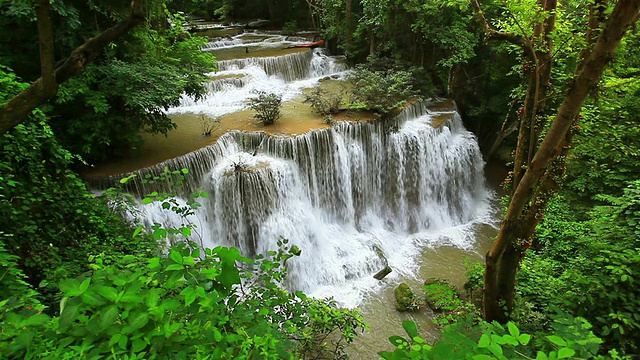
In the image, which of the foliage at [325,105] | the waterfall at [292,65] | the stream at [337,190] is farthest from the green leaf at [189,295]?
the waterfall at [292,65]

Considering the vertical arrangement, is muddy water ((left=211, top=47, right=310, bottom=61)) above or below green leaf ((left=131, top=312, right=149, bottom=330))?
above

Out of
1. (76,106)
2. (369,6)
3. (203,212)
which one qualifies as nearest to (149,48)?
(76,106)

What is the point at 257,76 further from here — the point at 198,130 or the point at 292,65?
the point at 198,130

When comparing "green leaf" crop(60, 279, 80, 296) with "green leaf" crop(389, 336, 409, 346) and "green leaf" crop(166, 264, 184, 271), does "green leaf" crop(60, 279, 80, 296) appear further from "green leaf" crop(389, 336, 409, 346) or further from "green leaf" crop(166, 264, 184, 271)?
"green leaf" crop(389, 336, 409, 346)

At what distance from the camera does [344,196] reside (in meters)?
9.59

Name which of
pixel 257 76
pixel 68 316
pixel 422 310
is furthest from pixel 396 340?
pixel 257 76

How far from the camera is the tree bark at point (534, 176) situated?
9.84 feet

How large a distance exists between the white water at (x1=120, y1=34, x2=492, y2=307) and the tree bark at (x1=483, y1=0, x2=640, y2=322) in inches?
144

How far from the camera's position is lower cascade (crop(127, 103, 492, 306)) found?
7801 mm

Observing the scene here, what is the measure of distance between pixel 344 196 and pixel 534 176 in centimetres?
600

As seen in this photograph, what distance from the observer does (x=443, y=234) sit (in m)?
10.5

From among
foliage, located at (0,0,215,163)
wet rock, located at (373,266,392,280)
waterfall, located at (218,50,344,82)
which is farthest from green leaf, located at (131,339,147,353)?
waterfall, located at (218,50,344,82)

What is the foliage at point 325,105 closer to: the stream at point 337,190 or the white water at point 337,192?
the stream at point 337,190

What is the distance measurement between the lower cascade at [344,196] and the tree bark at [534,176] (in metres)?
3.65
